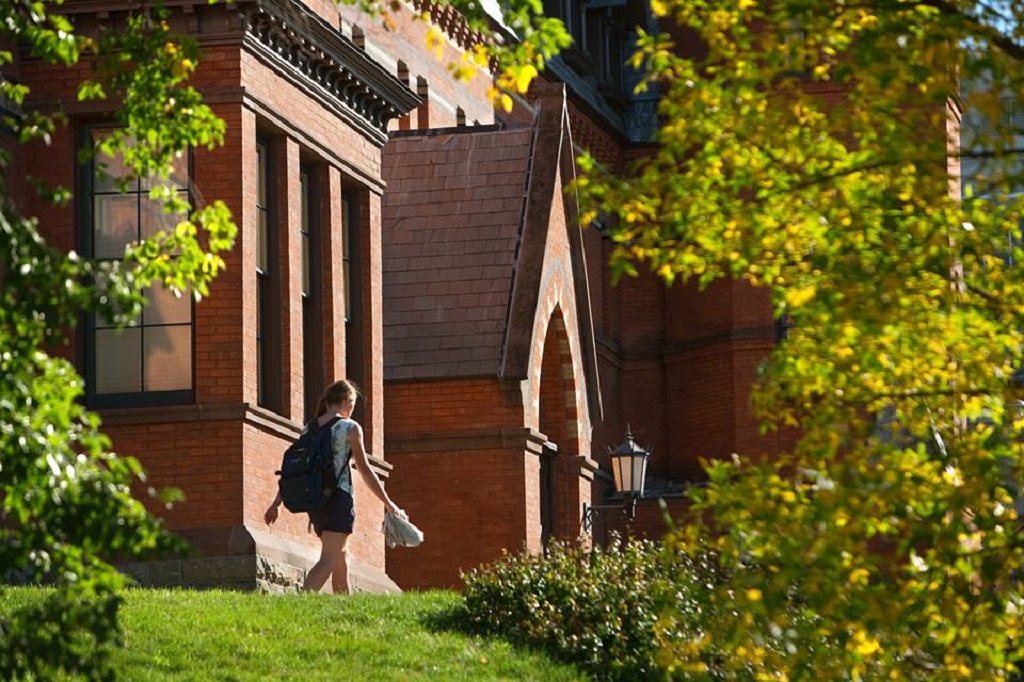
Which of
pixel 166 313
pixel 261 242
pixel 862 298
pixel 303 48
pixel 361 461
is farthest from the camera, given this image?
pixel 303 48

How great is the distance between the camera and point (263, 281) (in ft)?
67.8

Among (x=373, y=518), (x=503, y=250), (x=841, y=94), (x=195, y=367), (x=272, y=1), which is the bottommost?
(x=373, y=518)

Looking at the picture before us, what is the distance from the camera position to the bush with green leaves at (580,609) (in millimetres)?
15789

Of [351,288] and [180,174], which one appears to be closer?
[180,174]

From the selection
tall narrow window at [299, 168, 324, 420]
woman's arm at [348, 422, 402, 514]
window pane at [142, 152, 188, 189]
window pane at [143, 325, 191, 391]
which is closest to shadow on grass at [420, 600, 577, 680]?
woman's arm at [348, 422, 402, 514]

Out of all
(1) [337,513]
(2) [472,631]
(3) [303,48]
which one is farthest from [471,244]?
(2) [472,631]

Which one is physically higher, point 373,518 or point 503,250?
point 503,250

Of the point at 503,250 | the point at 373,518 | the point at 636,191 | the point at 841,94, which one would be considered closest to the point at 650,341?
the point at 841,94

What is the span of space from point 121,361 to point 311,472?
3459 mm

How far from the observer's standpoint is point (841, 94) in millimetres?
38125

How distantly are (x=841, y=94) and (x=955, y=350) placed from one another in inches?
1146

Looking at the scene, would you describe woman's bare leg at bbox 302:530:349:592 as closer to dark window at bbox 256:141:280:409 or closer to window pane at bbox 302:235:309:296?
dark window at bbox 256:141:280:409

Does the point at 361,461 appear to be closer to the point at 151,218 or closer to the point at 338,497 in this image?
the point at 338,497

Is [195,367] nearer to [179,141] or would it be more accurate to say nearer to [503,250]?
[503,250]
